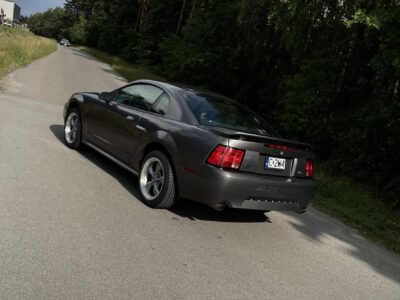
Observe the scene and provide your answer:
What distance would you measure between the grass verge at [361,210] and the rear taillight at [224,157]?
2.70m

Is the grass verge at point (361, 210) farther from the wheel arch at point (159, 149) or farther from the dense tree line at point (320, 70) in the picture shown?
the wheel arch at point (159, 149)

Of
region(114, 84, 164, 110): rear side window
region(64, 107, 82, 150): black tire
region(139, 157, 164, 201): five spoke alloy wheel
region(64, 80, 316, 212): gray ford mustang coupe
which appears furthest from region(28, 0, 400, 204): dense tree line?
region(64, 107, 82, 150): black tire

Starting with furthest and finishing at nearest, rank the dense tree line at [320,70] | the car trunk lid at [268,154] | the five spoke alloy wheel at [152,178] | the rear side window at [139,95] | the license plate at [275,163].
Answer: the dense tree line at [320,70], the rear side window at [139,95], the five spoke alloy wheel at [152,178], the license plate at [275,163], the car trunk lid at [268,154]

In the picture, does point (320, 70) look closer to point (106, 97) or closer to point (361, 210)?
point (361, 210)

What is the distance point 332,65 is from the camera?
15.6m

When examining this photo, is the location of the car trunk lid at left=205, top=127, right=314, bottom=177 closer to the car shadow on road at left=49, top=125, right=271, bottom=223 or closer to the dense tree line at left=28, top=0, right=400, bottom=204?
the car shadow on road at left=49, top=125, right=271, bottom=223

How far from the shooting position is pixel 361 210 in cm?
853

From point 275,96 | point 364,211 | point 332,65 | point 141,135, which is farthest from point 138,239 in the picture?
point 275,96

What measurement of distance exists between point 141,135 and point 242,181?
160 centimetres

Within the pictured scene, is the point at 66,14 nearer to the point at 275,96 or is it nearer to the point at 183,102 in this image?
the point at 275,96

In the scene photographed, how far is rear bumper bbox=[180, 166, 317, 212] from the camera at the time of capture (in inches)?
210

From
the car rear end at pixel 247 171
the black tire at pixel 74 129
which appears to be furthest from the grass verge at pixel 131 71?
the car rear end at pixel 247 171

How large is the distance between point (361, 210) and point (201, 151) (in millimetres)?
4198

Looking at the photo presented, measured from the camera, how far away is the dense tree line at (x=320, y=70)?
11742 millimetres
